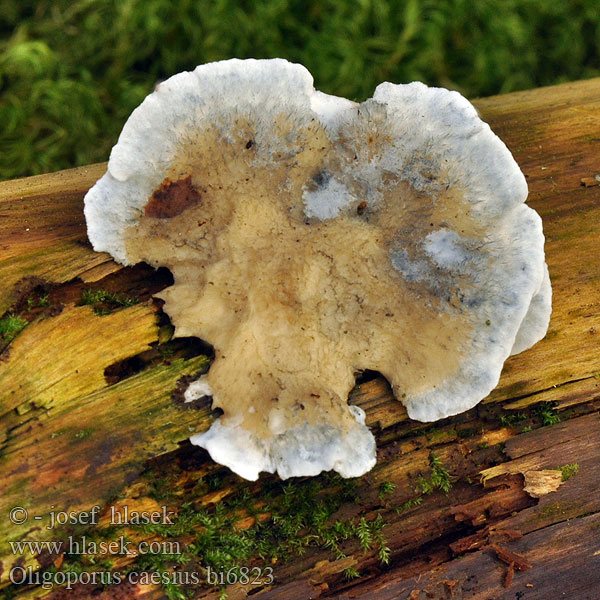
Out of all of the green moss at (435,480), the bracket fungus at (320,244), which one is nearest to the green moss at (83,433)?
the bracket fungus at (320,244)

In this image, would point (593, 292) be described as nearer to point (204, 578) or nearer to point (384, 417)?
point (384, 417)

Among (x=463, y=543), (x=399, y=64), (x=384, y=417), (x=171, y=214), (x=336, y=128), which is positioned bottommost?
(x=463, y=543)

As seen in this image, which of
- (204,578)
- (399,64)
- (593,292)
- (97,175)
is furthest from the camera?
(399,64)

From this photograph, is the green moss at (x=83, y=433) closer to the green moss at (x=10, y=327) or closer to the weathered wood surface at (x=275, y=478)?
the weathered wood surface at (x=275, y=478)

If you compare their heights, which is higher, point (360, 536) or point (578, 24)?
point (578, 24)

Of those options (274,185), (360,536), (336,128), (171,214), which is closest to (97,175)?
(171,214)

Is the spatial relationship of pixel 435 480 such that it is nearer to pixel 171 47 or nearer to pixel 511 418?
pixel 511 418
